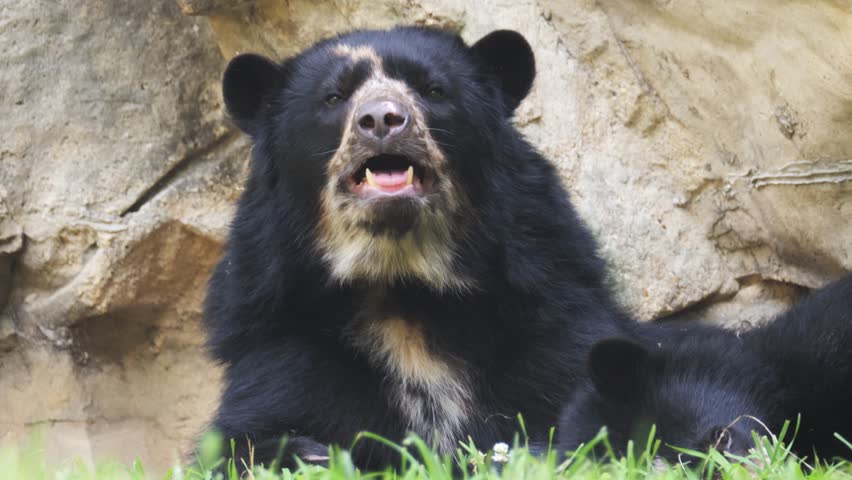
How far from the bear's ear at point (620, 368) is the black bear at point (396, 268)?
0.70m

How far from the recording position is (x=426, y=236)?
17.6 ft

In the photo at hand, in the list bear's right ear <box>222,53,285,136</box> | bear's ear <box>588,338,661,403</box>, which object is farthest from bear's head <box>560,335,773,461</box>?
bear's right ear <box>222,53,285,136</box>

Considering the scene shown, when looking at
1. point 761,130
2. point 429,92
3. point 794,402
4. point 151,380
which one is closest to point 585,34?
point 761,130

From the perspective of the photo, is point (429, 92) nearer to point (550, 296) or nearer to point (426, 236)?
point (426, 236)

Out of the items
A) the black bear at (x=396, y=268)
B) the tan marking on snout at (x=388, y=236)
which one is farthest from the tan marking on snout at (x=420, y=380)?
the tan marking on snout at (x=388, y=236)

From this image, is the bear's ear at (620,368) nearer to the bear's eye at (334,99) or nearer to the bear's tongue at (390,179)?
the bear's tongue at (390,179)

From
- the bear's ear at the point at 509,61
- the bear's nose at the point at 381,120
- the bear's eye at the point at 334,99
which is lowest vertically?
the bear's eye at the point at 334,99

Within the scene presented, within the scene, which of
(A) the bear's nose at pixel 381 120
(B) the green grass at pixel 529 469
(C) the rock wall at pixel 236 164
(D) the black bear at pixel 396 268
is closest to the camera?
(B) the green grass at pixel 529 469

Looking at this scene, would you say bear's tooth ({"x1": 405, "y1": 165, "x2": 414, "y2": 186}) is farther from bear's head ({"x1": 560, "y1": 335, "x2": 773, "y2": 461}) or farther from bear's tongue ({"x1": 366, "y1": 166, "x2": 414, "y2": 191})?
bear's head ({"x1": 560, "y1": 335, "x2": 773, "y2": 461})

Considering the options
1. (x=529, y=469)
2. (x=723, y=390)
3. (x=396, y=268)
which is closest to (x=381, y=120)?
(x=396, y=268)

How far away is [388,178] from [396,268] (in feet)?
1.34

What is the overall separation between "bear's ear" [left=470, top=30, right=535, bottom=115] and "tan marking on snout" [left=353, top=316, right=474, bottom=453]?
1.13 meters

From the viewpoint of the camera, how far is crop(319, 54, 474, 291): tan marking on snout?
5.20m

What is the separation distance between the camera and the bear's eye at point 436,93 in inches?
215
